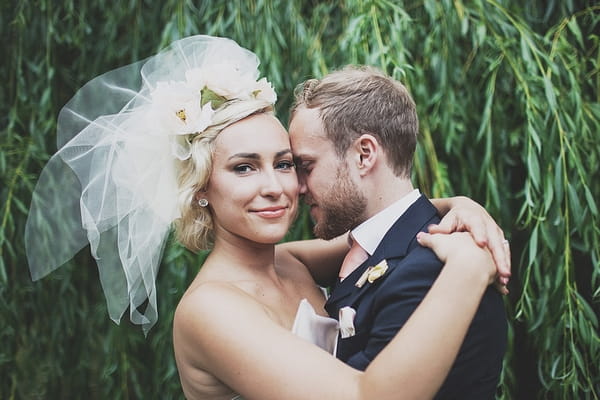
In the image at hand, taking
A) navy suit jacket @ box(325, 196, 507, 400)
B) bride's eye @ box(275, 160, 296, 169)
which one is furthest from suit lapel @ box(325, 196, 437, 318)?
bride's eye @ box(275, 160, 296, 169)

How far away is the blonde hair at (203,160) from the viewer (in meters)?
2.10

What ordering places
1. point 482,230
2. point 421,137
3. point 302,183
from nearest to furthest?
point 482,230
point 302,183
point 421,137

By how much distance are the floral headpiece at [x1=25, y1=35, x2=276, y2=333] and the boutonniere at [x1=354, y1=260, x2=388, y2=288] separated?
1.86 feet

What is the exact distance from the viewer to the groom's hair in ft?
6.96

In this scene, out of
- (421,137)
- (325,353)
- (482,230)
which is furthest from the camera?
(421,137)

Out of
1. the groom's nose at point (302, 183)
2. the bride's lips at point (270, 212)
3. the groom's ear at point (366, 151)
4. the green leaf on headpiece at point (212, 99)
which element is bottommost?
the bride's lips at point (270, 212)

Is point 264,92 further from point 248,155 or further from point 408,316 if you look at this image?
point 408,316

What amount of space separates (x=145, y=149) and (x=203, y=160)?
19 centimetres

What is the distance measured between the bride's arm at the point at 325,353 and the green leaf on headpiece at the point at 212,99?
52 cm

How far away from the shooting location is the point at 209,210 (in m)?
2.25

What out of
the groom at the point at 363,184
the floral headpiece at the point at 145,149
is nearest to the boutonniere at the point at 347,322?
the groom at the point at 363,184

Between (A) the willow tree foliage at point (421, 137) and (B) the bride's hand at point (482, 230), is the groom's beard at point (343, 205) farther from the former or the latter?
(A) the willow tree foliage at point (421, 137)

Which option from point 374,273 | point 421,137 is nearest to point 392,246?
point 374,273

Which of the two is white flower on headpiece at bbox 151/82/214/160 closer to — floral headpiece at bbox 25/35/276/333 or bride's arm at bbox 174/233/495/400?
floral headpiece at bbox 25/35/276/333
